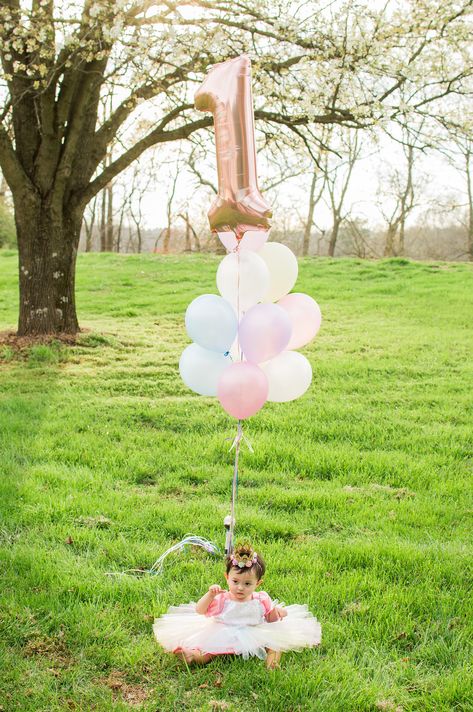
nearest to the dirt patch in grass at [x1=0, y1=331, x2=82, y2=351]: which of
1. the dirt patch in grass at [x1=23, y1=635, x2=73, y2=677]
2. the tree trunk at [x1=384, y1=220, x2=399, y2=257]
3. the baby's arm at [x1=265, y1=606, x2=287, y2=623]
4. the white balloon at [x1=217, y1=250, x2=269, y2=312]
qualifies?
the white balloon at [x1=217, y1=250, x2=269, y2=312]

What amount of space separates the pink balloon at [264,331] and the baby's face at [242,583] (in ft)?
3.23

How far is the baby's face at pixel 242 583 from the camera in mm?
3152

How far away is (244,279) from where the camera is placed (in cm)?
338

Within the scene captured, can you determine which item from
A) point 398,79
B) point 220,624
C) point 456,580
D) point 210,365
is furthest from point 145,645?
point 398,79

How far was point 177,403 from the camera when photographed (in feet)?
22.8

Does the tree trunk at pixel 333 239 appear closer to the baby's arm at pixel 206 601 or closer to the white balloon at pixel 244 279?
the white balloon at pixel 244 279

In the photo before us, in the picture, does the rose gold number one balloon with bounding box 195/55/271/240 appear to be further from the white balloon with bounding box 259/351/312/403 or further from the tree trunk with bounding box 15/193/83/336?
the tree trunk with bounding box 15/193/83/336

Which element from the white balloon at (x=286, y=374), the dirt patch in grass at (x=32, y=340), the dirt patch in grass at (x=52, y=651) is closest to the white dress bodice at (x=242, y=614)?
the dirt patch in grass at (x=52, y=651)

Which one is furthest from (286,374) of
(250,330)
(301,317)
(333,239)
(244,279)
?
(333,239)

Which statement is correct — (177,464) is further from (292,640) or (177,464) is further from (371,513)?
(292,640)

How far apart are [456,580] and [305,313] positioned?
163cm

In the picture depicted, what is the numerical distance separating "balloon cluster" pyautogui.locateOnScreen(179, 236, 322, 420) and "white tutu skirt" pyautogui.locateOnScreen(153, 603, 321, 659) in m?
0.95

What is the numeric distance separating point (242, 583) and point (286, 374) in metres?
1.04

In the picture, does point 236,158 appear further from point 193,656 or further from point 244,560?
point 193,656
